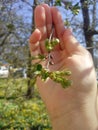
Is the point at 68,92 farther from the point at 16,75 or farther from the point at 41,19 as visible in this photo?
the point at 16,75

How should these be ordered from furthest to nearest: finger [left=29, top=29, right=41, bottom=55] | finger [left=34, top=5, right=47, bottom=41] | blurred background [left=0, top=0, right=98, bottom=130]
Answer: blurred background [left=0, top=0, right=98, bottom=130] → finger [left=34, top=5, right=47, bottom=41] → finger [left=29, top=29, right=41, bottom=55]

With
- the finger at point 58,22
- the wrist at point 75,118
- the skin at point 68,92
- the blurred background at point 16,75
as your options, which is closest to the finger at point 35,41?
the skin at point 68,92

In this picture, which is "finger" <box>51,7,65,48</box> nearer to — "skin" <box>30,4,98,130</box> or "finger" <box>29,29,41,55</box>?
"skin" <box>30,4,98,130</box>

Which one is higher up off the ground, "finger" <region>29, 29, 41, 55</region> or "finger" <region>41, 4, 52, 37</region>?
"finger" <region>41, 4, 52, 37</region>

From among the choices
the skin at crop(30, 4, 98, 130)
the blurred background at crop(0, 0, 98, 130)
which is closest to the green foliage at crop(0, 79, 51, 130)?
the blurred background at crop(0, 0, 98, 130)

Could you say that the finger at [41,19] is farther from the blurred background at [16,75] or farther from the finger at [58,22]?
the blurred background at [16,75]

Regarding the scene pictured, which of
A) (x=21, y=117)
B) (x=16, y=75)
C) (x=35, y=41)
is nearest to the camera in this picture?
(x=35, y=41)

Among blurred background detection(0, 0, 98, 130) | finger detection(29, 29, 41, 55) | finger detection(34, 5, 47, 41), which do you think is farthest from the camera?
blurred background detection(0, 0, 98, 130)

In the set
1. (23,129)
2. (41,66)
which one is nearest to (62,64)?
(41,66)

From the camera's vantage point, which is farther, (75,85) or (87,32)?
(87,32)

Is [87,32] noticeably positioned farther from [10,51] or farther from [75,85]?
[75,85]

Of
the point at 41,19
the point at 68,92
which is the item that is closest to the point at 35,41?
the point at 41,19
